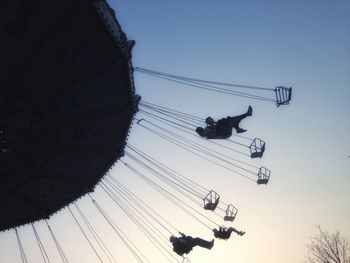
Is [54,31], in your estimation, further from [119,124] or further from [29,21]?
[119,124]

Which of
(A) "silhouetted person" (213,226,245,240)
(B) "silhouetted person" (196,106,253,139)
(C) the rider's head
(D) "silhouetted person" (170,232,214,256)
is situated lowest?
(D) "silhouetted person" (170,232,214,256)

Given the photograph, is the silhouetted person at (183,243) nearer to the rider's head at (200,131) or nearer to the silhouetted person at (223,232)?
the silhouetted person at (223,232)

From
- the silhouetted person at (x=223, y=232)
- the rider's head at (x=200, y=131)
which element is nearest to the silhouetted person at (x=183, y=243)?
the silhouetted person at (x=223, y=232)

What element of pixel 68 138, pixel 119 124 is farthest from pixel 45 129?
pixel 119 124

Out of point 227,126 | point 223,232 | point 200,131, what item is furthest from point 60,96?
point 223,232

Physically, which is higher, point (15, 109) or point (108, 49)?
point (108, 49)

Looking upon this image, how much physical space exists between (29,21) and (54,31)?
739mm

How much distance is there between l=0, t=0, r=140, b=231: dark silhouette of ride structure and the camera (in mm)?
10797

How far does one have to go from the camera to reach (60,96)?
12.5 meters

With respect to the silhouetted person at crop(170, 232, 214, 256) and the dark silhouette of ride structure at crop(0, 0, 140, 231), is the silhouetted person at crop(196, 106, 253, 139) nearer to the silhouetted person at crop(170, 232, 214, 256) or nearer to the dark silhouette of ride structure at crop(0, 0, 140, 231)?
the dark silhouette of ride structure at crop(0, 0, 140, 231)

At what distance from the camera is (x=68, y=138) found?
14.2 metres

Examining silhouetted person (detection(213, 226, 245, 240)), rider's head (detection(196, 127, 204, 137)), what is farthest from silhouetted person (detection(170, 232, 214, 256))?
rider's head (detection(196, 127, 204, 137))

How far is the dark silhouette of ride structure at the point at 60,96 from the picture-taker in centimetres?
1080

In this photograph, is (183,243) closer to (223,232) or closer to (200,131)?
(223,232)
